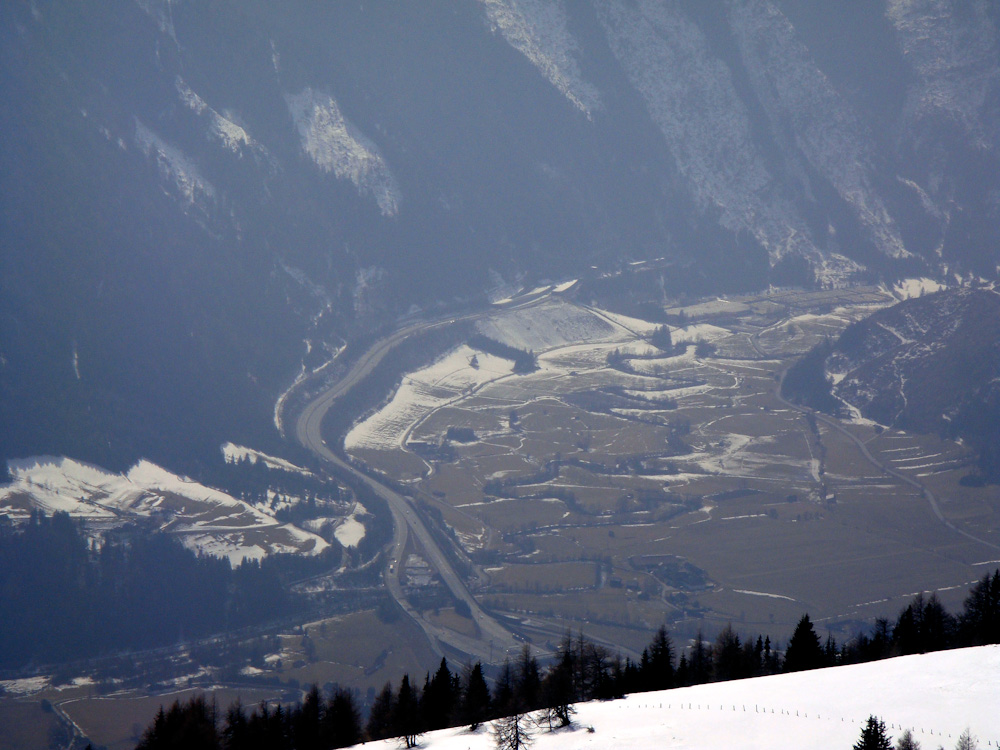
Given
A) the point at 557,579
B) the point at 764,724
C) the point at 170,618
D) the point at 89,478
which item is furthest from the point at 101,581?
the point at 764,724

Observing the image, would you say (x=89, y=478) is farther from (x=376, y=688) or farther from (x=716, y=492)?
(x=716, y=492)

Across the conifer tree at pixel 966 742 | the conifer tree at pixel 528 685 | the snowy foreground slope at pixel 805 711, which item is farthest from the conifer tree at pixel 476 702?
the conifer tree at pixel 966 742

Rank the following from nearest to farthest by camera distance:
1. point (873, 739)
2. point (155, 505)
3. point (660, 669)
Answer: point (873, 739)
point (660, 669)
point (155, 505)

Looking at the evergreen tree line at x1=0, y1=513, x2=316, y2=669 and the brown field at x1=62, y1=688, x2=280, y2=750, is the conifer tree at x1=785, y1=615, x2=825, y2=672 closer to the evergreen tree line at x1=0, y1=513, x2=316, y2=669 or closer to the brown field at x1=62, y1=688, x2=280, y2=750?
the brown field at x1=62, y1=688, x2=280, y2=750

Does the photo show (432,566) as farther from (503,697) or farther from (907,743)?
(907,743)

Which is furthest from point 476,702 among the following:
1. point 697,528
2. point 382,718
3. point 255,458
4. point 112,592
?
point 255,458

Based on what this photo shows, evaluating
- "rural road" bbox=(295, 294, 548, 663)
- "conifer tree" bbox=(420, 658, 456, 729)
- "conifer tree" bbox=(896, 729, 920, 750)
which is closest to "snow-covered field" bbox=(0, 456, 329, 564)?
"rural road" bbox=(295, 294, 548, 663)

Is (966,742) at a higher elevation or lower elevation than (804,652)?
lower

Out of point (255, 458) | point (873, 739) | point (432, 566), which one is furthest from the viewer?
point (255, 458)
